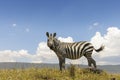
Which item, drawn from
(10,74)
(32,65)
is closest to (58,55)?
(32,65)

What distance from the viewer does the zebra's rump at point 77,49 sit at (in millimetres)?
25828

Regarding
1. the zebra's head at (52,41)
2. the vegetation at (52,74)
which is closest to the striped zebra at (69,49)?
the zebra's head at (52,41)

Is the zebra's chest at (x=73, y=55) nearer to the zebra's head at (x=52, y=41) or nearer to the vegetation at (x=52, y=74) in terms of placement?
the zebra's head at (x=52, y=41)

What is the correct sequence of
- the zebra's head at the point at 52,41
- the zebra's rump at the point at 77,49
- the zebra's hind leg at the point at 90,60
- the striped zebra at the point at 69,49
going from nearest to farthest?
the zebra's head at the point at 52,41, the striped zebra at the point at 69,49, the zebra's rump at the point at 77,49, the zebra's hind leg at the point at 90,60

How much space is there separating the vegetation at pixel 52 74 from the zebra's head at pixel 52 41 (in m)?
1.77

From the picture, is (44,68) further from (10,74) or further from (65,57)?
(10,74)

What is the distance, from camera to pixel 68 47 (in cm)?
2595

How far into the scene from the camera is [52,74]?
75.2ft

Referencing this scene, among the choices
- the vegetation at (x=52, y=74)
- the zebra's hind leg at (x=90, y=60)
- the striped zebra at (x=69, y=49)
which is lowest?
the vegetation at (x=52, y=74)

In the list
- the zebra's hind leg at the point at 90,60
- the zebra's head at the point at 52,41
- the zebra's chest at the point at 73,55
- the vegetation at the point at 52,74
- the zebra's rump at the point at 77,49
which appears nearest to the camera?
the vegetation at the point at 52,74

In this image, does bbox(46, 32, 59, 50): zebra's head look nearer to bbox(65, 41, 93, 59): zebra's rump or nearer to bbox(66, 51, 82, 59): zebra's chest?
bbox(65, 41, 93, 59): zebra's rump

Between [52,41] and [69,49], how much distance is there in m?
1.89

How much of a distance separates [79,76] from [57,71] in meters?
2.10

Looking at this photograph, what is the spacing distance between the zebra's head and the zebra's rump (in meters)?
1.04
